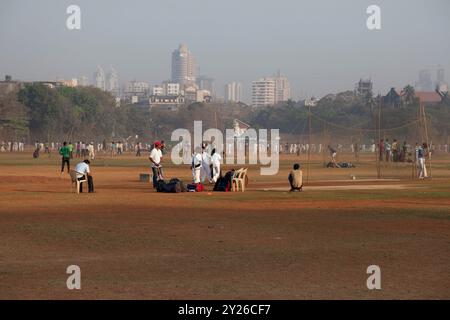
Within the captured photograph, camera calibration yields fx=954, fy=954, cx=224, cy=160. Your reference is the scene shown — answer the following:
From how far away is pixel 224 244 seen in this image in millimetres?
17609

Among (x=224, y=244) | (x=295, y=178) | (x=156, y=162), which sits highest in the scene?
(x=156, y=162)

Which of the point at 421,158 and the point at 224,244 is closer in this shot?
the point at 224,244

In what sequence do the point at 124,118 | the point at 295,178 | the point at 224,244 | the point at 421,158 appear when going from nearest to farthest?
1. the point at 224,244
2. the point at 295,178
3. the point at 421,158
4. the point at 124,118

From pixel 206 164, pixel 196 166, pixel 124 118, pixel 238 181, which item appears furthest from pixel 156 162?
pixel 124 118

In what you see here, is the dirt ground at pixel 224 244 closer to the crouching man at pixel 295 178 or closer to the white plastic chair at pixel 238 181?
the crouching man at pixel 295 178

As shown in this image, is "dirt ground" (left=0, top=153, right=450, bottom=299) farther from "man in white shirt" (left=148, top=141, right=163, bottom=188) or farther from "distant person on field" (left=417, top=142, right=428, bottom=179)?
"distant person on field" (left=417, top=142, right=428, bottom=179)

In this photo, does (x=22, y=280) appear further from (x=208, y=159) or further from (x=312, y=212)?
(x=208, y=159)

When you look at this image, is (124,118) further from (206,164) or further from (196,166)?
(196,166)

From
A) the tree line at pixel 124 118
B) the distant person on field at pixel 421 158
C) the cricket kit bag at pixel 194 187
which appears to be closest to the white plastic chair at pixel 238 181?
the cricket kit bag at pixel 194 187

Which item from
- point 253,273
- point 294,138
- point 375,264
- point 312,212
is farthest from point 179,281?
point 294,138

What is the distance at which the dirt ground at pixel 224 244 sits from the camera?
12.7 m
